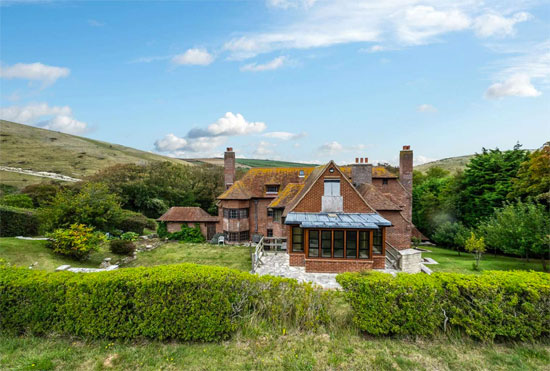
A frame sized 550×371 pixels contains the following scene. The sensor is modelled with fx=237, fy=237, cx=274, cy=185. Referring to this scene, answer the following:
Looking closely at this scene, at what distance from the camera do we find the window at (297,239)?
1548 cm

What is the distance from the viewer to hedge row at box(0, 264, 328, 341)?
641 centimetres

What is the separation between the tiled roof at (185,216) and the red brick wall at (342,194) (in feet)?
49.5

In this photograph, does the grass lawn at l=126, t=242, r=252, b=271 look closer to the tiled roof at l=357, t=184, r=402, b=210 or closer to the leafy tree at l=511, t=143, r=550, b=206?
the tiled roof at l=357, t=184, r=402, b=210

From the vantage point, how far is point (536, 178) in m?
20.5

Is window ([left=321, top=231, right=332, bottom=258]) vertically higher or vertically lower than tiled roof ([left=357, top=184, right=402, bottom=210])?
lower

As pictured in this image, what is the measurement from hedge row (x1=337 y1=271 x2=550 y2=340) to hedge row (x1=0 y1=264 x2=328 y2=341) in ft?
4.74

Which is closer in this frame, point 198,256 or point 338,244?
point 338,244

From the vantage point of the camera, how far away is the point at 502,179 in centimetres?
2591

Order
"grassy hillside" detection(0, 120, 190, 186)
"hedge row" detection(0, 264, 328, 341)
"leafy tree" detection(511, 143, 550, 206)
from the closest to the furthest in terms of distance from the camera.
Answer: "hedge row" detection(0, 264, 328, 341), "leafy tree" detection(511, 143, 550, 206), "grassy hillside" detection(0, 120, 190, 186)

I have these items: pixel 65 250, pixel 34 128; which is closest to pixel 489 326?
pixel 65 250

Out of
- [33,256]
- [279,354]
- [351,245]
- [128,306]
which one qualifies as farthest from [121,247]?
[279,354]

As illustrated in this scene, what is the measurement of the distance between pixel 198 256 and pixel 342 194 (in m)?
13.2

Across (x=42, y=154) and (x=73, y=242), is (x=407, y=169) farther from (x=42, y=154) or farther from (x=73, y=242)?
(x=42, y=154)

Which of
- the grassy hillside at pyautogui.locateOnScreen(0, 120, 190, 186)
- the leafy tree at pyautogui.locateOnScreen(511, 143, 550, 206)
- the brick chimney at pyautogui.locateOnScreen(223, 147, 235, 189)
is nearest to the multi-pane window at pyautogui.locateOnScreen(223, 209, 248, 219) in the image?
the brick chimney at pyautogui.locateOnScreen(223, 147, 235, 189)
